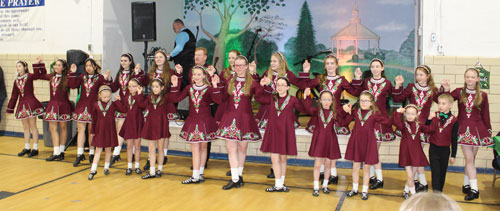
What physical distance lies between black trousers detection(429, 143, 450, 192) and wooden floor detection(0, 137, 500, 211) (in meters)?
0.34

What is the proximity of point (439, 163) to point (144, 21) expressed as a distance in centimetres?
496

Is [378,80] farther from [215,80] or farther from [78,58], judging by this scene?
[78,58]

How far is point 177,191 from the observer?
4.66 m

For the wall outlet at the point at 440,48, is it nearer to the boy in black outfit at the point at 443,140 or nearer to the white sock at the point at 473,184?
the boy in black outfit at the point at 443,140

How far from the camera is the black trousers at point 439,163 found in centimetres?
425

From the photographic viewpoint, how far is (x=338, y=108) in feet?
15.5

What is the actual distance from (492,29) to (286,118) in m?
2.94

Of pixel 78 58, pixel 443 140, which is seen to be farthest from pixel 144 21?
pixel 443 140

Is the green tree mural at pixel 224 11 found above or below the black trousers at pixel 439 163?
above

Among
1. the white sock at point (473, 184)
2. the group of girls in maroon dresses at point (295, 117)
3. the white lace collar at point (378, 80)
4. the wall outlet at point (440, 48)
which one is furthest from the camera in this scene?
the wall outlet at point (440, 48)

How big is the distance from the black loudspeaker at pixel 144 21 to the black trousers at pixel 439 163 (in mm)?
4684

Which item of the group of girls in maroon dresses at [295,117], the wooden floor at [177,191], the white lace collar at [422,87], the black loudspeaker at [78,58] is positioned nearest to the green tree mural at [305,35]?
the wooden floor at [177,191]

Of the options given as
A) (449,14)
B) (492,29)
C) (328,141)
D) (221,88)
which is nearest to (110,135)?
(221,88)

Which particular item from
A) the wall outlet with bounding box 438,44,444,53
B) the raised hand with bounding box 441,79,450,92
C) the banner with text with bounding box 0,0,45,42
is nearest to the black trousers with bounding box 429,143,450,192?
the raised hand with bounding box 441,79,450,92
